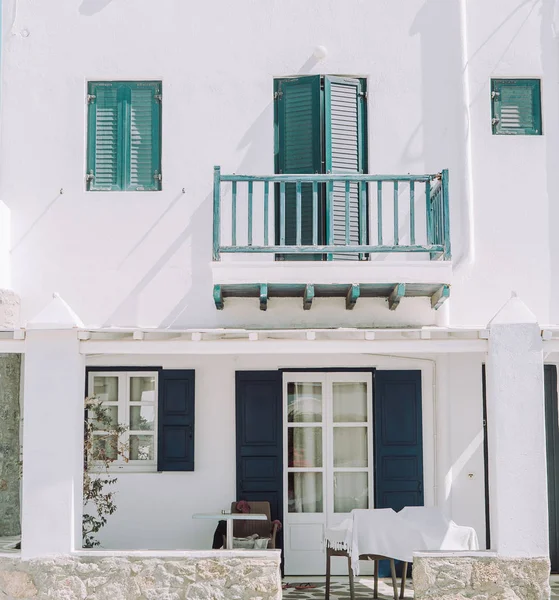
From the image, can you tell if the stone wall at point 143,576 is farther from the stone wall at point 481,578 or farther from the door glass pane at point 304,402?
the door glass pane at point 304,402

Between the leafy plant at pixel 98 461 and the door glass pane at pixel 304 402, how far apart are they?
216 cm

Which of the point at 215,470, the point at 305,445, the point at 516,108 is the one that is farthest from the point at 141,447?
the point at 516,108

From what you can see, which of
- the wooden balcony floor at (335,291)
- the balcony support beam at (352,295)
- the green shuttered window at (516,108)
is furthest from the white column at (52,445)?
the green shuttered window at (516,108)

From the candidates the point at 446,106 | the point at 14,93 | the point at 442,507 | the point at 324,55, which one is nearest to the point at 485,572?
the point at 442,507

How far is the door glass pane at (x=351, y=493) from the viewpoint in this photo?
1225 cm

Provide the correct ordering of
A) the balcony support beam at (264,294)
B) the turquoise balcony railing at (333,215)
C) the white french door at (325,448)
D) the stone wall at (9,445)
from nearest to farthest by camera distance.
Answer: the balcony support beam at (264,294), the stone wall at (9,445), the turquoise balcony railing at (333,215), the white french door at (325,448)

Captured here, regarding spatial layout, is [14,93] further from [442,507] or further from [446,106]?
[442,507]

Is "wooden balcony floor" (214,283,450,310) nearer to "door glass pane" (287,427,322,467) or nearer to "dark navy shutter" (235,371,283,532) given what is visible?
"dark navy shutter" (235,371,283,532)

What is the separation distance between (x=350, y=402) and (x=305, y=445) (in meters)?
0.81

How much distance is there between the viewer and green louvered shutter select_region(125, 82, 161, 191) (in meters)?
11.6

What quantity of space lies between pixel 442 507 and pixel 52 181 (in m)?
6.29

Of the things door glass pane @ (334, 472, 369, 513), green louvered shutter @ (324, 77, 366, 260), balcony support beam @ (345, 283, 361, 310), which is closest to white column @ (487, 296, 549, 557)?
balcony support beam @ (345, 283, 361, 310)

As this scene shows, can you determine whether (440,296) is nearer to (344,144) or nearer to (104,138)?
(344,144)

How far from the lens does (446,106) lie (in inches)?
459
